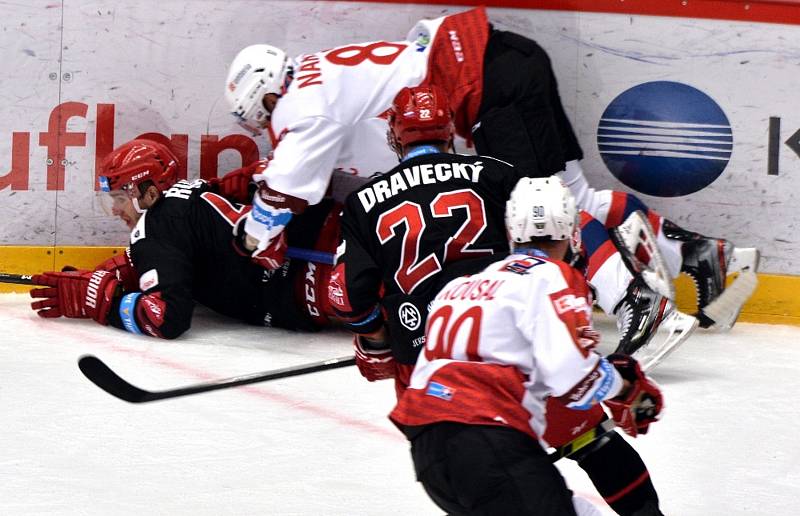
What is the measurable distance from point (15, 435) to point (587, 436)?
154cm

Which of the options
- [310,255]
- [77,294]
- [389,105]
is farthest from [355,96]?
[77,294]

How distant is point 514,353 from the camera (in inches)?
86.7

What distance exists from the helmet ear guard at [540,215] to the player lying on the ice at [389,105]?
6.05 feet

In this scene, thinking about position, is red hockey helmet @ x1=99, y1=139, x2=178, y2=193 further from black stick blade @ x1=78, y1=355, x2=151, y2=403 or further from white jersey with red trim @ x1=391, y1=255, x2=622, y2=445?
white jersey with red trim @ x1=391, y1=255, x2=622, y2=445

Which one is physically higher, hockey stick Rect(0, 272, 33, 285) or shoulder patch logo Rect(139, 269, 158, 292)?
shoulder patch logo Rect(139, 269, 158, 292)

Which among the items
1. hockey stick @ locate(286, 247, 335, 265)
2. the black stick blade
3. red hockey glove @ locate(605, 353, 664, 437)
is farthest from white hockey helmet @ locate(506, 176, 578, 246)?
hockey stick @ locate(286, 247, 335, 265)

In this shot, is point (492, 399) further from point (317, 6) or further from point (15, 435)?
point (317, 6)

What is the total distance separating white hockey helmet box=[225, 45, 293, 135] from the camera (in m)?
4.36

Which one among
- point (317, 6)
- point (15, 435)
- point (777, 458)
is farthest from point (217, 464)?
point (317, 6)

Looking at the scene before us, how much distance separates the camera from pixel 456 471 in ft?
7.02

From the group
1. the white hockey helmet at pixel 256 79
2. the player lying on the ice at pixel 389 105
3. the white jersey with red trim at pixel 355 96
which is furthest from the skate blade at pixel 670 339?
the white hockey helmet at pixel 256 79

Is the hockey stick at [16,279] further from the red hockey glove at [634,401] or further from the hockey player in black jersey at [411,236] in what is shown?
the red hockey glove at [634,401]

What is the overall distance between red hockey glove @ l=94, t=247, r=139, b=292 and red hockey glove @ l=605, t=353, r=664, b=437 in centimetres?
250

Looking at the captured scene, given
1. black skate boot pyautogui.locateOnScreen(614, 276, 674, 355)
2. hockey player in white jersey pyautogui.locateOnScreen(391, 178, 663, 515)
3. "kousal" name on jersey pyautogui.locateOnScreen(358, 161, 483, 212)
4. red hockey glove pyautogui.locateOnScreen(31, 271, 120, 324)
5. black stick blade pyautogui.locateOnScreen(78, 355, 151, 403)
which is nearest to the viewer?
hockey player in white jersey pyautogui.locateOnScreen(391, 178, 663, 515)
